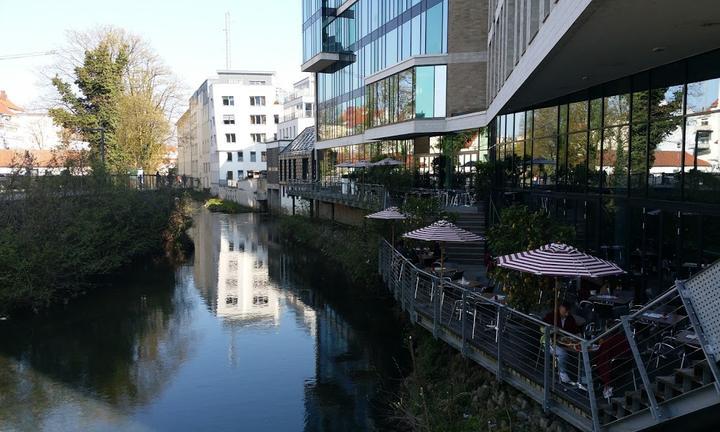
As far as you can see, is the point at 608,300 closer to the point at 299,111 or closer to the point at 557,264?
the point at 557,264

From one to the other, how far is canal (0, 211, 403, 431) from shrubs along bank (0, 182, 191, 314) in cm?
98

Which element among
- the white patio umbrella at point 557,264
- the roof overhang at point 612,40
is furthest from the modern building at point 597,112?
the white patio umbrella at point 557,264

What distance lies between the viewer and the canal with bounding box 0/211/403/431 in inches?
567

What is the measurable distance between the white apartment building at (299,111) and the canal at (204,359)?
4561 centimetres

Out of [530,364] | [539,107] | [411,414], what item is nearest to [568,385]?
[530,364]

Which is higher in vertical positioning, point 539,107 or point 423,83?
point 423,83

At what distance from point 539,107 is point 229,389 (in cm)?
1211

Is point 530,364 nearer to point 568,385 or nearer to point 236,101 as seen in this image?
point 568,385

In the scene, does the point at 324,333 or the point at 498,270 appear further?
the point at 324,333

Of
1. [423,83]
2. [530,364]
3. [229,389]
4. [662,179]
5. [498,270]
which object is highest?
[423,83]

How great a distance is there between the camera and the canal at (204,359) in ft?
47.2

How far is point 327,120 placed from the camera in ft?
163

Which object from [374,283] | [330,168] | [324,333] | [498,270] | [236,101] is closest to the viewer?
[498,270]

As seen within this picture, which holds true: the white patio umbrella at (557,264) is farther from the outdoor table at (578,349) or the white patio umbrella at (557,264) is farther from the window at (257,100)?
the window at (257,100)
